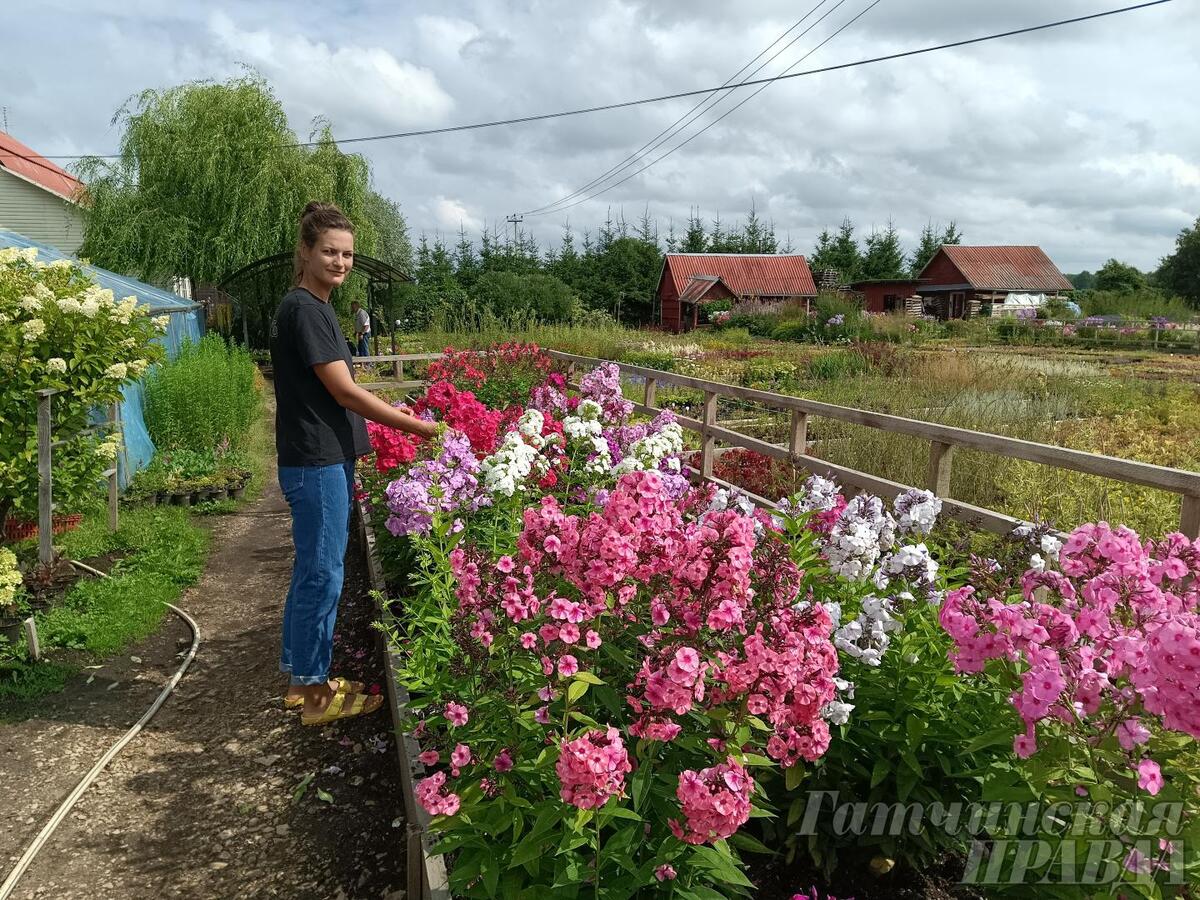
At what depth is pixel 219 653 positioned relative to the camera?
430 centimetres

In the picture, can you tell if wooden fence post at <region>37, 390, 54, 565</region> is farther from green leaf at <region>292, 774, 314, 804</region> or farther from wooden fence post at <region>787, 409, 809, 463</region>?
wooden fence post at <region>787, 409, 809, 463</region>

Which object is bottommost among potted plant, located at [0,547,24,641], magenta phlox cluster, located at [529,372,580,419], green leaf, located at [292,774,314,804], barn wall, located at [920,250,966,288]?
green leaf, located at [292,774,314,804]

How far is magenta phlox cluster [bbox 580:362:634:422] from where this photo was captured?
4.76m

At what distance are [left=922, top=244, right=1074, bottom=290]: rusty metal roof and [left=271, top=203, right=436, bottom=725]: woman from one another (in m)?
47.5

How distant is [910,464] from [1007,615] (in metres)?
4.33

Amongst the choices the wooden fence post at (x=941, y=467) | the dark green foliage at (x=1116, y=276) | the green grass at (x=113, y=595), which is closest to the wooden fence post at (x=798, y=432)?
the wooden fence post at (x=941, y=467)

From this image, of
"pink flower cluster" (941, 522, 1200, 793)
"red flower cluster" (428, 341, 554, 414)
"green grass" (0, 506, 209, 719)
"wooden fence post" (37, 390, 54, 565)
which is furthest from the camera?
"red flower cluster" (428, 341, 554, 414)

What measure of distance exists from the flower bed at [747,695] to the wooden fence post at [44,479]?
10.1 ft

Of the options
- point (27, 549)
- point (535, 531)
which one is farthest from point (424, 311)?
point (535, 531)

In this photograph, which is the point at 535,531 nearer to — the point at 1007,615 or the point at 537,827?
the point at 537,827

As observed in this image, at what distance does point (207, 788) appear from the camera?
3037 millimetres

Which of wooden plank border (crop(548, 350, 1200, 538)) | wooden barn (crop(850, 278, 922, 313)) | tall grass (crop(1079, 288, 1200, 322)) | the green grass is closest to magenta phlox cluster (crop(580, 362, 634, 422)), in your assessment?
wooden plank border (crop(548, 350, 1200, 538))

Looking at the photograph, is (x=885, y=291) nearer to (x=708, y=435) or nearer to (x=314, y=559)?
(x=708, y=435)

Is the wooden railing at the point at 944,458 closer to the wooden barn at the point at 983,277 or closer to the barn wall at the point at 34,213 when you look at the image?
the barn wall at the point at 34,213
